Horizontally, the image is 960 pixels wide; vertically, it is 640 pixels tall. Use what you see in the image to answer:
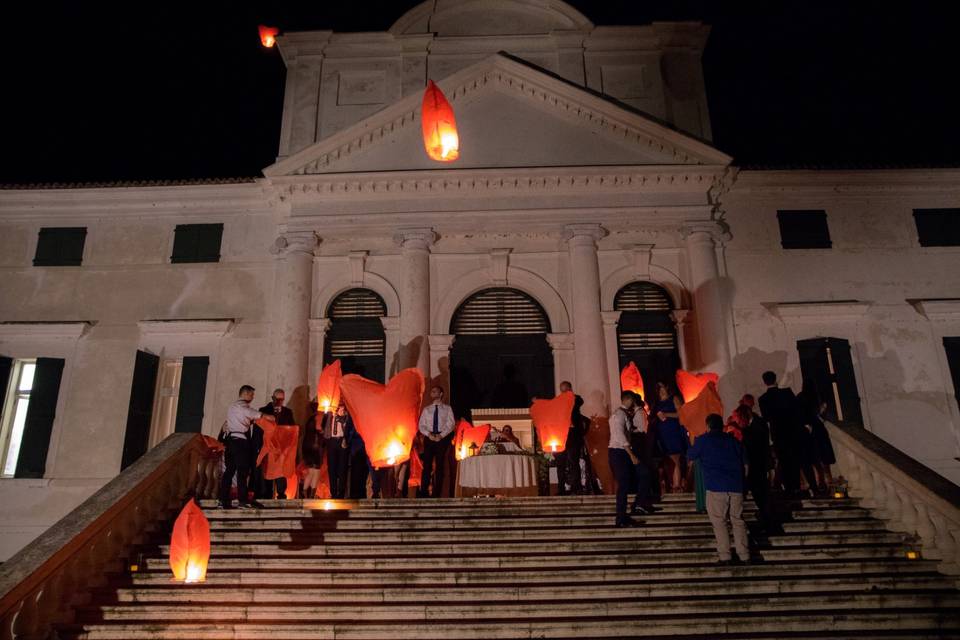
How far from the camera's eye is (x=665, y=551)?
8.90 meters

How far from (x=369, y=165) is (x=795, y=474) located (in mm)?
11171

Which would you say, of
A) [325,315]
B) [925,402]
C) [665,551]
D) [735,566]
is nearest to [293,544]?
[665,551]

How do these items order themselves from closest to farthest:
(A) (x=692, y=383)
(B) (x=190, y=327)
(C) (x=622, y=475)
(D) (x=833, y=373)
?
1. (C) (x=622, y=475)
2. (A) (x=692, y=383)
3. (D) (x=833, y=373)
4. (B) (x=190, y=327)

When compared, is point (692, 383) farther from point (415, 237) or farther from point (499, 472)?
point (415, 237)

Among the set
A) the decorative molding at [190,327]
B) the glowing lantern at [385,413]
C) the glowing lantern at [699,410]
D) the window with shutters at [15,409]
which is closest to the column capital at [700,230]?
the glowing lantern at [699,410]

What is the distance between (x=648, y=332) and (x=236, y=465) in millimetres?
10074

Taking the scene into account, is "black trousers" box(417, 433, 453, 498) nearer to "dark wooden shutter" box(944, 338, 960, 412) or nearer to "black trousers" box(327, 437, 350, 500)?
"black trousers" box(327, 437, 350, 500)

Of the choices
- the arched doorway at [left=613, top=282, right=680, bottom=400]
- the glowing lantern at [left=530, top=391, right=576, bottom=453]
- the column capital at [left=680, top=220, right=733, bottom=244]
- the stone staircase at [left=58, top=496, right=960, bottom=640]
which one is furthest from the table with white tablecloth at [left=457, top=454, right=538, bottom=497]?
the column capital at [left=680, top=220, right=733, bottom=244]

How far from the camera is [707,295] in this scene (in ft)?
54.4

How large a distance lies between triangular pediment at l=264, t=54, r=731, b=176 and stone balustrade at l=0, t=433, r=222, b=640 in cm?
799

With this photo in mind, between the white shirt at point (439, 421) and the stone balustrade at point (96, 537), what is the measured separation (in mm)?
3322

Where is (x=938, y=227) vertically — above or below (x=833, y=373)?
above

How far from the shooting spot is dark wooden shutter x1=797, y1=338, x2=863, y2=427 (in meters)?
16.2

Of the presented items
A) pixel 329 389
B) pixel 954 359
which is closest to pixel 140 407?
pixel 329 389
